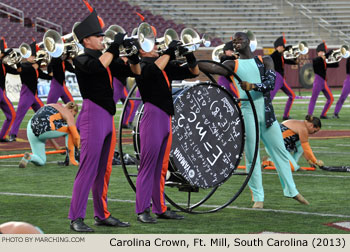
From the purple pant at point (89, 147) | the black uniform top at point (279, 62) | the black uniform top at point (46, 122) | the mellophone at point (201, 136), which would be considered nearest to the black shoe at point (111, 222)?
the purple pant at point (89, 147)

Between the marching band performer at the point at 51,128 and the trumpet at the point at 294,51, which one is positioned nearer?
the marching band performer at the point at 51,128

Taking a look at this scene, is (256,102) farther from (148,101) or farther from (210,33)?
(210,33)

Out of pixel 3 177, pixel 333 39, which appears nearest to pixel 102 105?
pixel 3 177

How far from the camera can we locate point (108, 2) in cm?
3359

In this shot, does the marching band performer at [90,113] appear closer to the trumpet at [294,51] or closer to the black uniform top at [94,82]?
the black uniform top at [94,82]

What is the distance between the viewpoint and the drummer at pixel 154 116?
620 cm

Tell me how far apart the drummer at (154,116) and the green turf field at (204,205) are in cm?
29

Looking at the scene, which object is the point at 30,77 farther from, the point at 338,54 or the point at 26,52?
the point at 338,54

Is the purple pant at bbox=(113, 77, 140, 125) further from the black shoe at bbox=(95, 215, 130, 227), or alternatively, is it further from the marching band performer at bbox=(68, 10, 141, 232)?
the marching band performer at bbox=(68, 10, 141, 232)

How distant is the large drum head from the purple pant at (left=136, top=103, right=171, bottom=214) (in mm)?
132

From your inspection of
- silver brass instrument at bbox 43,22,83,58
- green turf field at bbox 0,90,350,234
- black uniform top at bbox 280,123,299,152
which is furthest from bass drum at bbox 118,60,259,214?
silver brass instrument at bbox 43,22,83,58

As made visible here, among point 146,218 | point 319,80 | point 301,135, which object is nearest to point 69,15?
point 319,80

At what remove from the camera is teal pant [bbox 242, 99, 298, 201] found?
694cm

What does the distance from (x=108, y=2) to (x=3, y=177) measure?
82.2 ft
